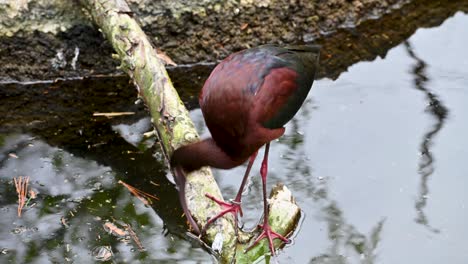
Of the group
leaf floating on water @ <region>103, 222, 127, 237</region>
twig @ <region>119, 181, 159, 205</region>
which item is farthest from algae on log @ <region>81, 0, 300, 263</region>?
leaf floating on water @ <region>103, 222, 127, 237</region>

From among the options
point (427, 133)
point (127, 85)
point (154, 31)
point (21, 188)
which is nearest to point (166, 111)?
point (21, 188)

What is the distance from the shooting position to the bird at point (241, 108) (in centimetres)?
368

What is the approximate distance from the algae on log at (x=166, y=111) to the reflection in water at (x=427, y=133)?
2.43ft

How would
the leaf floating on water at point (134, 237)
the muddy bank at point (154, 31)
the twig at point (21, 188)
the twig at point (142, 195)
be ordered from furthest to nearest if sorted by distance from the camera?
the muddy bank at point (154, 31)
the twig at point (142, 195)
the twig at point (21, 188)
the leaf floating on water at point (134, 237)

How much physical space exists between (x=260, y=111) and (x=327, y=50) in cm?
260

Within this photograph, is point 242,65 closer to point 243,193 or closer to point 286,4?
point 243,193

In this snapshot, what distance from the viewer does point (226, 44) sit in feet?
19.8

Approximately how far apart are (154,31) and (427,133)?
2.14m

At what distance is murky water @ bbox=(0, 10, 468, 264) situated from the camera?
13.9 ft

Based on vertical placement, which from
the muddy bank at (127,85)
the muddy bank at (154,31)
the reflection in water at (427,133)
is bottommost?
the muddy bank at (127,85)

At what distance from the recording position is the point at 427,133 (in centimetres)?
511

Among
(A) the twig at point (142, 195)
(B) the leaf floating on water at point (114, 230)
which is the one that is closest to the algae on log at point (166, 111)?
(A) the twig at point (142, 195)

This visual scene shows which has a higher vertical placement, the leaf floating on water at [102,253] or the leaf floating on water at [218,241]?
the leaf floating on water at [218,241]

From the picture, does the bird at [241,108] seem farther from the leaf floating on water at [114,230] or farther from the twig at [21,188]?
the twig at [21,188]
